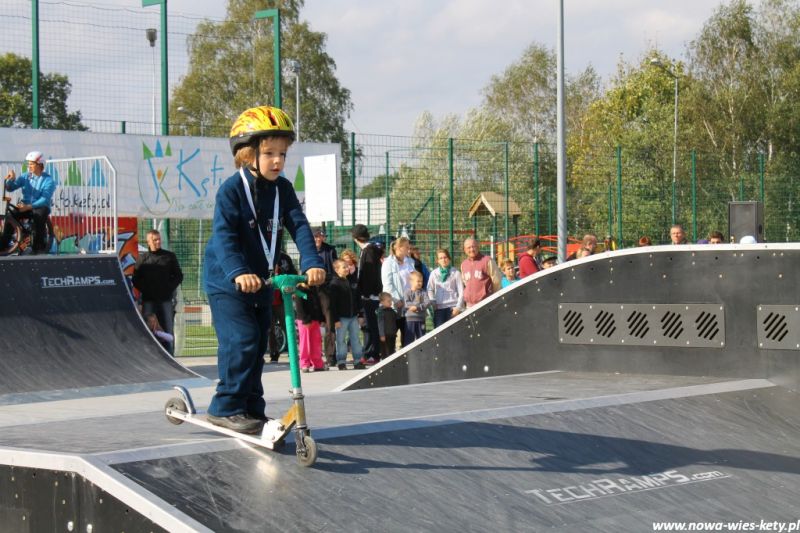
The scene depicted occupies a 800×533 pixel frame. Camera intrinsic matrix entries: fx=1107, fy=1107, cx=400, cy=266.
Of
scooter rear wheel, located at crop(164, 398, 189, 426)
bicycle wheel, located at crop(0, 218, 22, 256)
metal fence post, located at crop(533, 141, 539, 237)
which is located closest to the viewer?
scooter rear wheel, located at crop(164, 398, 189, 426)

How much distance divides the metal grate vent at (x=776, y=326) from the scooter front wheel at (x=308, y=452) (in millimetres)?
3758

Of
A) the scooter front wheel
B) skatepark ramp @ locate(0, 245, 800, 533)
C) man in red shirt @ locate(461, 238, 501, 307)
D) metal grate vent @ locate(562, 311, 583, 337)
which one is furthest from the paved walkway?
the scooter front wheel

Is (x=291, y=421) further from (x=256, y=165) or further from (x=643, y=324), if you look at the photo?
(x=643, y=324)

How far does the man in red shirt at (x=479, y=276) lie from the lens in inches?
574

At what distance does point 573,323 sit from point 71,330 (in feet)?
21.4

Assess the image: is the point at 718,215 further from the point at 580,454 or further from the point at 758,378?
the point at 580,454

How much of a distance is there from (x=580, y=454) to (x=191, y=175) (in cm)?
1247

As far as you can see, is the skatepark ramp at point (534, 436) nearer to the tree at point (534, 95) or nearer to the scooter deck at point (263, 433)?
the scooter deck at point (263, 433)

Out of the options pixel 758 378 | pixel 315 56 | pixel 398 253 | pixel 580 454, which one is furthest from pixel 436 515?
pixel 315 56

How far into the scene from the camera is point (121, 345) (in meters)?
12.8

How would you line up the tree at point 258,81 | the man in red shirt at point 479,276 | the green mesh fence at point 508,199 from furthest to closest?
the tree at point 258,81 → the green mesh fence at point 508,199 → the man in red shirt at point 479,276

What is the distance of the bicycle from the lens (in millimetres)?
13945

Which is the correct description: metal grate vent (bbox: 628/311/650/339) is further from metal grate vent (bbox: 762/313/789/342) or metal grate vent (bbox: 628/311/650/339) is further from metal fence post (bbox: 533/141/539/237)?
metal fence post (bbox: 533/141/539/237)

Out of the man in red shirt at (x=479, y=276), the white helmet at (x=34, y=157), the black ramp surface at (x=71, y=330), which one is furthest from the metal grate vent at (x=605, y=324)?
the white helmet at (x=34, y=157)
